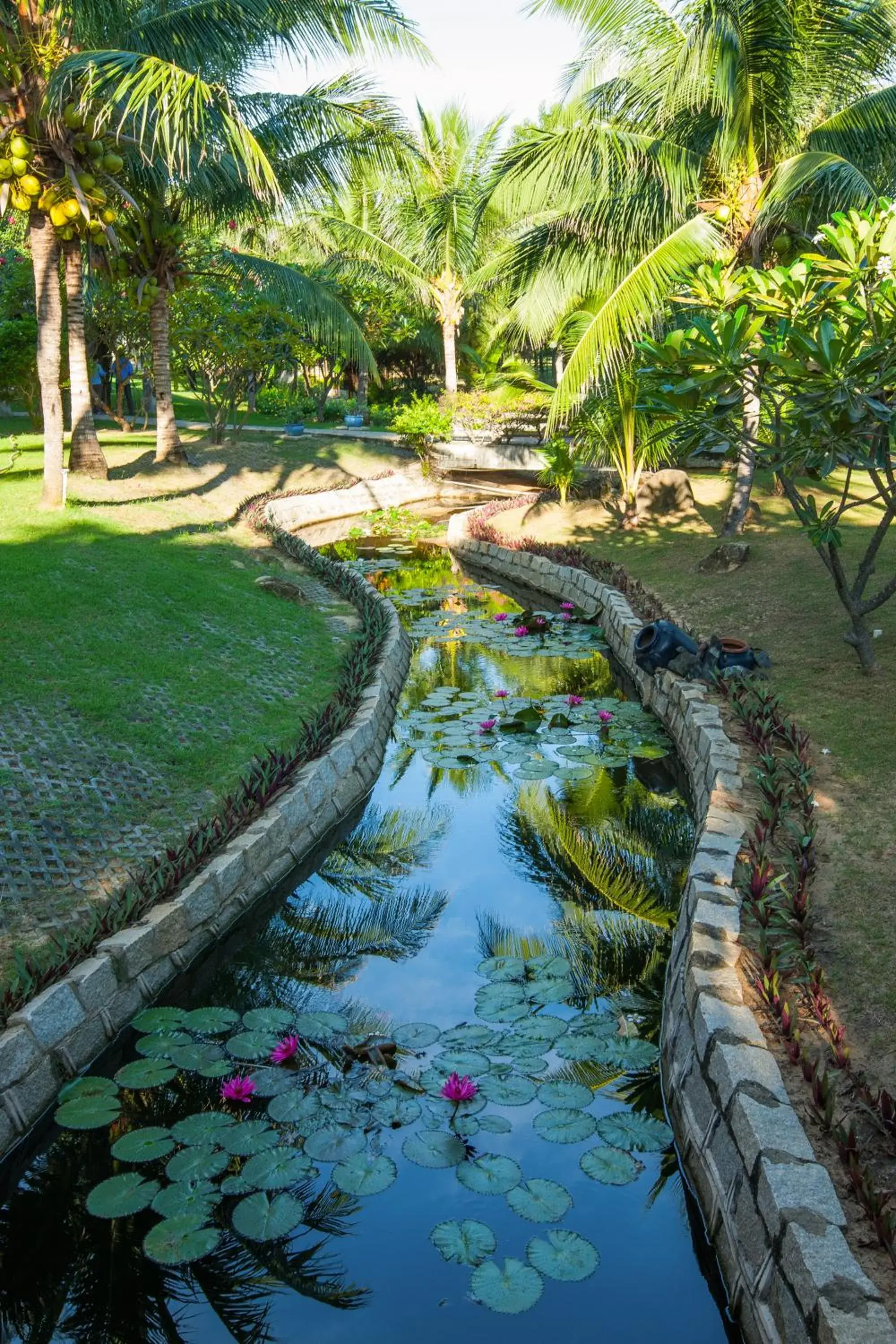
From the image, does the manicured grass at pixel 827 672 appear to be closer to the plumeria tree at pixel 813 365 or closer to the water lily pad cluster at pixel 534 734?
the plumeria tree at pixel 813 365

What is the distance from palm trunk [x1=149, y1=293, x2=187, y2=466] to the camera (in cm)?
1942

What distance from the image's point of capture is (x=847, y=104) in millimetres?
13812

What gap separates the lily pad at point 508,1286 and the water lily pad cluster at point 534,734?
506cm

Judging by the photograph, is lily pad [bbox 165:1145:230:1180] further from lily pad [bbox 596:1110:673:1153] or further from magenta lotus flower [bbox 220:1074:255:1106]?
lily pad [bbox 596:1110:673:1153]

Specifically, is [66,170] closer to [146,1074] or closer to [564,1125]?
[146,1074]

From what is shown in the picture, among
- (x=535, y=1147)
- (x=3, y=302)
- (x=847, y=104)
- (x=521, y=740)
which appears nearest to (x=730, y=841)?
(x=535, y=1147)

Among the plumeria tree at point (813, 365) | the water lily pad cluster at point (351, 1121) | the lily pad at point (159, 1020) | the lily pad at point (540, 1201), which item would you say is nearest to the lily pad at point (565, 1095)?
the water lily pad cluster at point (351, 1121)

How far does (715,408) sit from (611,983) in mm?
4313

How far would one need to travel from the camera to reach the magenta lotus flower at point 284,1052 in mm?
5480

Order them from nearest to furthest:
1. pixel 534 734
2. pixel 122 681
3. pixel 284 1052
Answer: pixel 284 1052, pixel 122 681, pixel 534 734

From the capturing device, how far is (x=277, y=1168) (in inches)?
187

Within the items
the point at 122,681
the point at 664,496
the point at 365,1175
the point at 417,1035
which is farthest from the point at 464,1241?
the point at 664,496

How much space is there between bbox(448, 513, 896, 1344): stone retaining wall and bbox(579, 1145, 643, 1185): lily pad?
0.85 ft

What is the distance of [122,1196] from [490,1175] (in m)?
1.54
